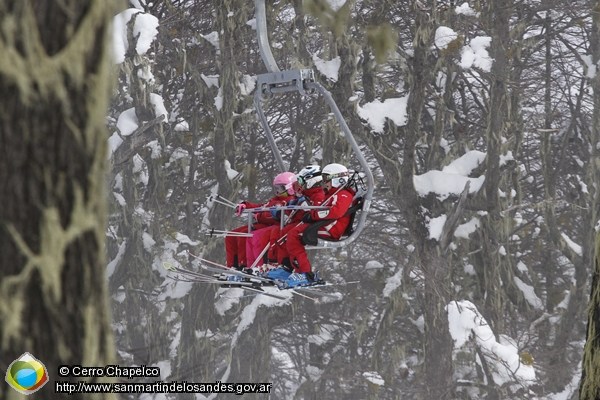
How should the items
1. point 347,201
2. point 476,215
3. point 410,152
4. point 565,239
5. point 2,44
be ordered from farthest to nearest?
point 565,239, point 476,215, point 410,152, point 347,201, point 2,44

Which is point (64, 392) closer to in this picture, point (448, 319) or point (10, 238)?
point (10, 238)

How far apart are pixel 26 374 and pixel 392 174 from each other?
1136 centimetres

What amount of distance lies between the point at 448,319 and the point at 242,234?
22.0 feet

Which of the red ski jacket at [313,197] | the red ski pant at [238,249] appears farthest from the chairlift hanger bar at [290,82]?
the red ski pant at [238,249]

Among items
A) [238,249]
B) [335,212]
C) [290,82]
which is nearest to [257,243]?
[238,249]

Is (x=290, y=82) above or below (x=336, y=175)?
above

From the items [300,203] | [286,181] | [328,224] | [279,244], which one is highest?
[286,181]

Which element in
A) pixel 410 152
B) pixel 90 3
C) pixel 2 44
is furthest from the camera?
pixel 410 152

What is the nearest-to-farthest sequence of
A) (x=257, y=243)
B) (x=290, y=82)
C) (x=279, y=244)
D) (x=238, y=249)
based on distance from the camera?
(x=290, y=82), (x=279, y=244), (x=257, y=243), (x=238, y=249)

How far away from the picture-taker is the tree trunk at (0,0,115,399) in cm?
140

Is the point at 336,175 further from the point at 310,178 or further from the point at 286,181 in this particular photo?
the point at 286,181

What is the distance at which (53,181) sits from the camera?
145 cm

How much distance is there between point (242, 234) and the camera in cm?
704

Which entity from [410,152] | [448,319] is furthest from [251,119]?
[448,319]
